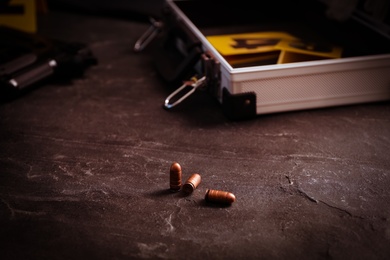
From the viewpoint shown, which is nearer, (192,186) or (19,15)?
(192,186)

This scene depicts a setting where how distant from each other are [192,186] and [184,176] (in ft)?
0.29

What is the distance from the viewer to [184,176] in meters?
1.36

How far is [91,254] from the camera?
1086 mm

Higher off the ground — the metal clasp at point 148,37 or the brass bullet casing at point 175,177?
the brass bullet casing at point 175,177

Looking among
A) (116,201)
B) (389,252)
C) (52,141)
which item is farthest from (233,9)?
(389,252)

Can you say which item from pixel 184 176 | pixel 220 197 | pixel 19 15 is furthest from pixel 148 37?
pixel 220 197

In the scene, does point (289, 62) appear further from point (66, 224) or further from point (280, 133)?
point (66, 224)

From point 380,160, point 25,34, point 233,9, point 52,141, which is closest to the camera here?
point 380,160

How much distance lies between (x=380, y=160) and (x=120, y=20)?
1.54m

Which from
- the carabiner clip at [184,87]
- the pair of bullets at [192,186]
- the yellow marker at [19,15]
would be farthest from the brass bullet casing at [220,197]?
the yellow marker at [19,15]

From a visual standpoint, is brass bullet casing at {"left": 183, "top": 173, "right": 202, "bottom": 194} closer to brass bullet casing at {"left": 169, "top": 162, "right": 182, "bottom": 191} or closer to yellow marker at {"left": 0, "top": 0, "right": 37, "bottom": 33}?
brass bullet casing at {"left": 169, "top": 162, "right": 182, "bottom": 191}

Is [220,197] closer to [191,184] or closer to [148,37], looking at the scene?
[191,184]

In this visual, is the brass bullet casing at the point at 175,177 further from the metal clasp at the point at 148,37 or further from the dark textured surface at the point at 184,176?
the metal clasp at the point at 148,37

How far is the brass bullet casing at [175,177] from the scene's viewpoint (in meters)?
1.28
